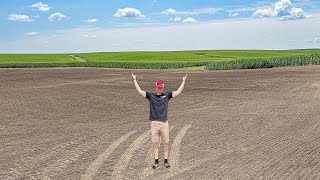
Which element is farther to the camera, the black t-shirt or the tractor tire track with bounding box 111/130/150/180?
the tractor tire track with bounding box 111/130/150/180

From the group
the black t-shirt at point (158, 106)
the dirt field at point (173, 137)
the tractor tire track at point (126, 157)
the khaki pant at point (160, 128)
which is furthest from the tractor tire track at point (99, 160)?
the black t-shirt at point (158, 106)

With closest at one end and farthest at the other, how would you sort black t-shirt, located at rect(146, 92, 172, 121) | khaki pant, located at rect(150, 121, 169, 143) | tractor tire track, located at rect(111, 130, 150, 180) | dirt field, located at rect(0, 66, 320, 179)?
black t-shirt, located at rect(146, 92, 172, 121) → khaki pant, located at rect(150, 121, 169, 143) → tractor tire track, located at rect(111, 130, 150, 180) → dirt field, located at rect(0, 66, 320, 179)

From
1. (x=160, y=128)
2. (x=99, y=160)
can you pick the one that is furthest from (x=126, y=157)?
(x=160, y=128)

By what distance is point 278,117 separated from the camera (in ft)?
66.4

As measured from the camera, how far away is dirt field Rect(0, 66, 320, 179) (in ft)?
38.3

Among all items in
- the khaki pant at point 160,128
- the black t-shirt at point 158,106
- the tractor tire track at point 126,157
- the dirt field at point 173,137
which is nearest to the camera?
the black t-shirt at point 158,106

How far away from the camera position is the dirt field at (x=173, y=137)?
11664 mm

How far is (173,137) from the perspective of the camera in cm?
1597

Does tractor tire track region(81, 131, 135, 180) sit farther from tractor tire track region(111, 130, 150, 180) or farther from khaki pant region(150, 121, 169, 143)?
khaki pant region(150, 121, 169, 143)

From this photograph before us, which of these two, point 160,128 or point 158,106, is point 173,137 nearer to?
point 160,128

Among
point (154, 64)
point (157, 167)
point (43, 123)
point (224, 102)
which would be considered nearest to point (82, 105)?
point (43, 123)

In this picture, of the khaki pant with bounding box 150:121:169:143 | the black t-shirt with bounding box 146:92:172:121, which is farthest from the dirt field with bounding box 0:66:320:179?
the black t-shirt with bounding box 146:92:172:121

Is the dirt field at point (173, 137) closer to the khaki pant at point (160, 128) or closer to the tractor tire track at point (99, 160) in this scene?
the tractor tire track at point (99, 160)

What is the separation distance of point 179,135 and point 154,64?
59.5 m
